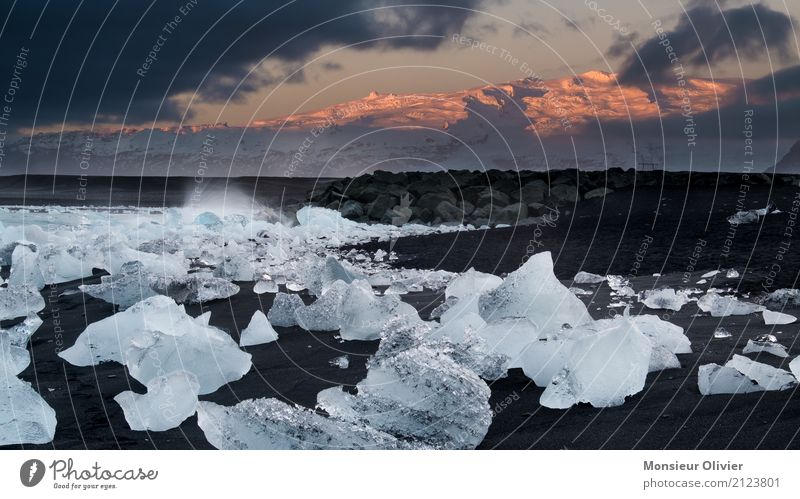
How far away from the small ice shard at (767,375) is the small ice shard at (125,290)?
15.1ft

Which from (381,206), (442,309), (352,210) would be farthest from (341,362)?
(352,210)

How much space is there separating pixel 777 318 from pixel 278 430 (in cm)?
351

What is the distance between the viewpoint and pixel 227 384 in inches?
152

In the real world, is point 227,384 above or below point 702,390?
below

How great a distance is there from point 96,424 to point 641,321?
3.03 m

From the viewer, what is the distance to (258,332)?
15.1ft

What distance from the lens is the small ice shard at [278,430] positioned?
2990mm

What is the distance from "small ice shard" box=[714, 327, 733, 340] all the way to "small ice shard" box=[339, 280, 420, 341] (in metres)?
1.89

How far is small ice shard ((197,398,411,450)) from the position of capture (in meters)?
2.99

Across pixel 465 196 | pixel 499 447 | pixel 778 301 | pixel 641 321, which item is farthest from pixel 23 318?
pixel 465 196

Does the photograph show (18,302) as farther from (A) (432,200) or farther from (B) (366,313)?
(A) (432,200)

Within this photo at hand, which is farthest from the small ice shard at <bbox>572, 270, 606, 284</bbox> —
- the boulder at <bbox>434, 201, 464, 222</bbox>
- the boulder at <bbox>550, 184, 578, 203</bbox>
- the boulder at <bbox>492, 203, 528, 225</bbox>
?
the boulder at <bbox>550, 184, 578, 203</bbox>
